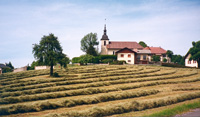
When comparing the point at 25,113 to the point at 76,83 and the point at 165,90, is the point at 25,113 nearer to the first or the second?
the point at 76,83

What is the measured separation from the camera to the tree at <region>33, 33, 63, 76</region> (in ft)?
108

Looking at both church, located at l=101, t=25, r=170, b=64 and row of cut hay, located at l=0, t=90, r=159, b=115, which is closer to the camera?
row of cut hay, located at l=0, t=90, r=159, b=115

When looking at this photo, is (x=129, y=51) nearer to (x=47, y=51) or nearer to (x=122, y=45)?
(x=122, y=45)

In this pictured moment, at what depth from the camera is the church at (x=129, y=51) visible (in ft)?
214

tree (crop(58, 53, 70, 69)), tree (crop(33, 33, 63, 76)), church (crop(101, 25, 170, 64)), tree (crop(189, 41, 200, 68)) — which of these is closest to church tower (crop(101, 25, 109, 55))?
church (crop(101, 25, 170, 64))

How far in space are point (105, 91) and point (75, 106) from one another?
20.3 ft

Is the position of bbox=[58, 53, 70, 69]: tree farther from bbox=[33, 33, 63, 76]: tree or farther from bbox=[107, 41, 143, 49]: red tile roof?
bbox=[107, 41, 143, 49]: red tile roof

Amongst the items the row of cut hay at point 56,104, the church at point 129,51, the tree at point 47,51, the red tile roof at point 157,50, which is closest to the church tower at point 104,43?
the church at point 129,51

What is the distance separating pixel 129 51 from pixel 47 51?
38.2m

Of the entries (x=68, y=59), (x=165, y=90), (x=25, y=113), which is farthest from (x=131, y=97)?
(x=68, y=59)

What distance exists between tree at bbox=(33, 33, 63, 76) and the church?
35154mm

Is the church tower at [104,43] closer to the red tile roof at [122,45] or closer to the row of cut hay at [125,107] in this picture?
the red tile roof at [122,45]

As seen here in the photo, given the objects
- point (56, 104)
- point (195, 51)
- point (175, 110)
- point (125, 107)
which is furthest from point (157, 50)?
point (56, 104)

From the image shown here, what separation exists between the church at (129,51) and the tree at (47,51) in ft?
115
